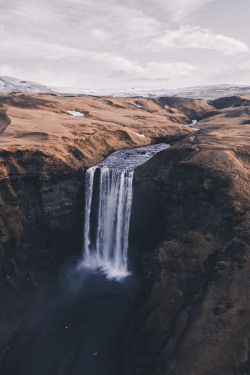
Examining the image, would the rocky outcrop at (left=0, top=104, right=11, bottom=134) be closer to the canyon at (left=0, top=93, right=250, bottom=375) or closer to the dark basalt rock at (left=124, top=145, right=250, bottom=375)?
the canyon at (left=0, top=93, right=250, bottom=375)

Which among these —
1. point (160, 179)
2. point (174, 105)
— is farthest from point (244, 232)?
point (174, 105)

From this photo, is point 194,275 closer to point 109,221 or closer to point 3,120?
point 109,221

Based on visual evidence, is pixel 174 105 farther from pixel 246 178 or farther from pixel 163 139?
pixel 246 178

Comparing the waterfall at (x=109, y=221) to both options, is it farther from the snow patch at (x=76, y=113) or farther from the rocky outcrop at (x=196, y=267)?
the snow patch at (x=76, y=113)

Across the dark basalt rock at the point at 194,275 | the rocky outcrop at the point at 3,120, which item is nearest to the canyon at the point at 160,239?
the dark basalt rock at the point at 194,275

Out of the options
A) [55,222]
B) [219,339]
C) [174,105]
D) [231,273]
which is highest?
[174,105]

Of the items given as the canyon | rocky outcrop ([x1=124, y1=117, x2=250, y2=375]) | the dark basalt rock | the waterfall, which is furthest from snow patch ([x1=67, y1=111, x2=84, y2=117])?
the dark basalt rock

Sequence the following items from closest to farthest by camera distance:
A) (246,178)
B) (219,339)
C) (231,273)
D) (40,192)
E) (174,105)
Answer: (219,339)
(231,273)
(246,178)
(40,192)
(174,105)
